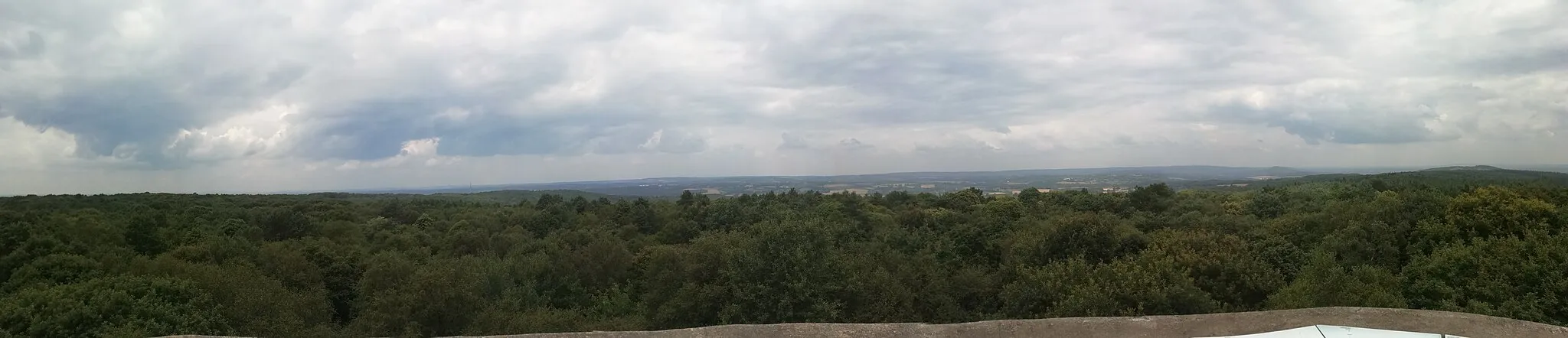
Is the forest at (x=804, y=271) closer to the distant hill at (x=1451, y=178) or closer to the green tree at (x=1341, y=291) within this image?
the green tree at (x=1341, y=291)

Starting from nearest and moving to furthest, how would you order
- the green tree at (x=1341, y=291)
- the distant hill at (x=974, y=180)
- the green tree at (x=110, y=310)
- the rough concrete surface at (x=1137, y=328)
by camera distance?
the rough concrete surface at (x=1137, y=328)
the green tree at (x=1341, y=291)
the green tree at (x=110, y=310)
the distant hill at (x=974, y=180)

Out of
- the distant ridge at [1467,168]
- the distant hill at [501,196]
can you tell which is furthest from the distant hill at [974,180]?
the distant ridge at [1467,168]

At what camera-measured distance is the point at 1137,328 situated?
7863 millimetres

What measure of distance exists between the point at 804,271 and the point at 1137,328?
13.6m

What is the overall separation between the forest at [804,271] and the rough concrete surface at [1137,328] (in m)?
8.31

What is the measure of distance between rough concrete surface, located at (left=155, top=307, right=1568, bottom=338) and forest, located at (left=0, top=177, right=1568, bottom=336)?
8312 mm

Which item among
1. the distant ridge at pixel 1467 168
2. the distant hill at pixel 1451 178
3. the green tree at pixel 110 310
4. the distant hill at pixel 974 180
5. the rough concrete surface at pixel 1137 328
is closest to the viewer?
the rough concrete surface at pixel 1137 328

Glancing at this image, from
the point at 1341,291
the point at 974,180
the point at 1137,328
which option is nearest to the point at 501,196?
the point at 974,180

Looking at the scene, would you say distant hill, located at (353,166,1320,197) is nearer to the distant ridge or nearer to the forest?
the distant ridge

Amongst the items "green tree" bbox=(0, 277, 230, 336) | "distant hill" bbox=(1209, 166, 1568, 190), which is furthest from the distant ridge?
"green tree" bbox=(0, 277, 230, 336)

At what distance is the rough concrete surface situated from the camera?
7684mm

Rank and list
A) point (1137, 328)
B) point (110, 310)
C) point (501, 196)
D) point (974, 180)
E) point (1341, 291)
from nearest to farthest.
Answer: point (1137, 328)
point (1341, 291)
point (110, 310)
point (974, 180)
point (501, 196)

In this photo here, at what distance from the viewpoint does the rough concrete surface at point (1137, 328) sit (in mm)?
7684

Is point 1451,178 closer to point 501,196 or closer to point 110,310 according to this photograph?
point 110,310
